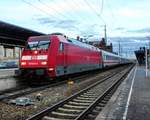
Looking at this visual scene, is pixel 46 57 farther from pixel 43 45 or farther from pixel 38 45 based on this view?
pixel 38 45

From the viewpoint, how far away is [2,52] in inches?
1061

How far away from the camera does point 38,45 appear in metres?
20.9

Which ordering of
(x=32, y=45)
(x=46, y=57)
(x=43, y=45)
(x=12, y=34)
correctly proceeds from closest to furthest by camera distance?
(x=46, y=57) < (x=43, y=45) < (x=32, y=45) < (x=12, y=34)

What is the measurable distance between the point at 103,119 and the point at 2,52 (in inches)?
743

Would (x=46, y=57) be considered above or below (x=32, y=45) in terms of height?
below

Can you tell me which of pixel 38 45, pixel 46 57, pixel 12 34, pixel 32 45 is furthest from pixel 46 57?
pixel 12 34

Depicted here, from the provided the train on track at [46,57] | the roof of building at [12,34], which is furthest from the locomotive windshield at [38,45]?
the roof of building at [12,34]

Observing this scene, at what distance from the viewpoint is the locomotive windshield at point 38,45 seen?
20.7 meters

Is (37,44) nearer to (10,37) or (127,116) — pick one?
(10,37)

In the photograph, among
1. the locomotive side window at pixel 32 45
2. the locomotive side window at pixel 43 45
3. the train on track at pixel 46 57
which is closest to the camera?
the train on track at pixel 46 57

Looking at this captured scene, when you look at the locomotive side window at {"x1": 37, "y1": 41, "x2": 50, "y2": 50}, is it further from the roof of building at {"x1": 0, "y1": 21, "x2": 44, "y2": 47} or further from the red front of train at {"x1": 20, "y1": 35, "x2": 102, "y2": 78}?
the roof of building at {"x1": 0, "y1": 21, "x2": 44, "y2": 47}

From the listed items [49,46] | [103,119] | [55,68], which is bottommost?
[103,119]

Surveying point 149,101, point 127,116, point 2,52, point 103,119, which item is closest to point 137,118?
point 127,116

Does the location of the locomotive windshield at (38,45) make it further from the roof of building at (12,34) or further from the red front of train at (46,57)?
the roof of building at (12,34)
